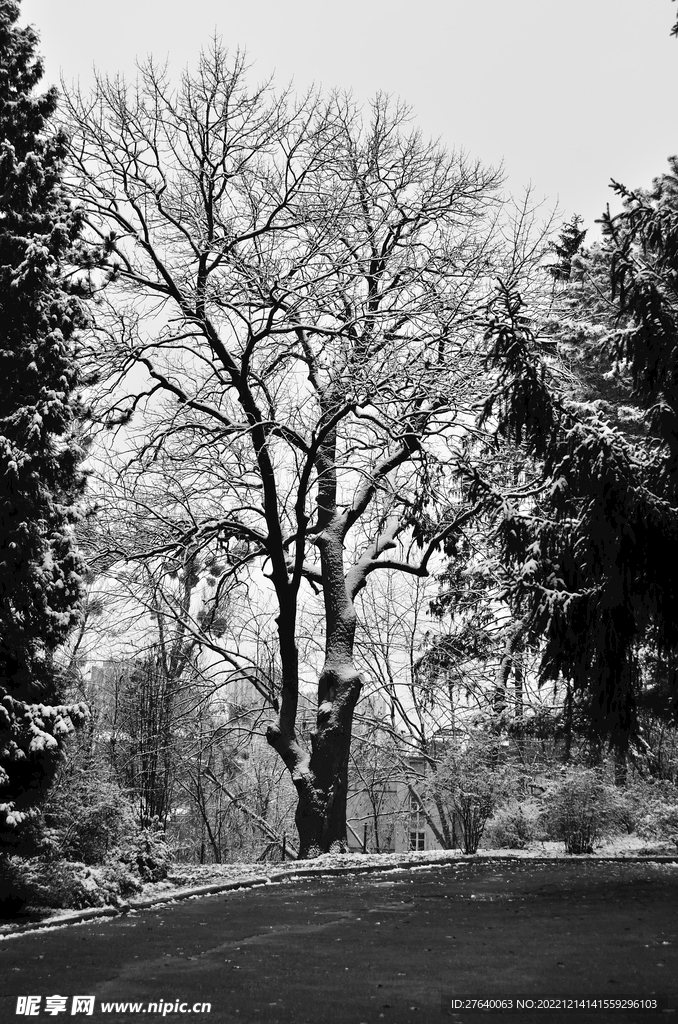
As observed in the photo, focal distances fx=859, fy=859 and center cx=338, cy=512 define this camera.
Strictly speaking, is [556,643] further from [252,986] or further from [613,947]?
[252,986]

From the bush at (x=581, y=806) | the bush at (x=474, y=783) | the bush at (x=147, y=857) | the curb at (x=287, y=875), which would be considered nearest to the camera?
the curb at (x=287, y=875)

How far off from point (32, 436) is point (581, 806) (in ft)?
34.1

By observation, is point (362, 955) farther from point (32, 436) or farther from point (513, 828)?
point (513, 828)

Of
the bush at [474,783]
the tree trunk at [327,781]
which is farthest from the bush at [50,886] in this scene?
the bush at [474,783]

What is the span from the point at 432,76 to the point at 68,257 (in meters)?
5.85

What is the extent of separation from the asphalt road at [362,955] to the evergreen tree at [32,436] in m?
2.37

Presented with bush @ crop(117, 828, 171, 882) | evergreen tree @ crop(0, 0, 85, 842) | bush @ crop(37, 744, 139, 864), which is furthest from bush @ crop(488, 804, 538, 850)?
evergreen tree @ crop(0, 0, 85, 842)

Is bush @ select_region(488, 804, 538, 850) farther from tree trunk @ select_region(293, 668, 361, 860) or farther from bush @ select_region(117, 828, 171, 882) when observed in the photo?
bush @ select_region(117, 828, 171, 882)

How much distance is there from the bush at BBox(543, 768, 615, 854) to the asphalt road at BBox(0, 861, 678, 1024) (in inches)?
151

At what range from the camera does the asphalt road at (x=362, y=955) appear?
4.86m

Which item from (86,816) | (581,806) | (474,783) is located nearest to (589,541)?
(86,816)

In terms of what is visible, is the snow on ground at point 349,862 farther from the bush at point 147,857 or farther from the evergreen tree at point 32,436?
the evergreen tree at point 32,436

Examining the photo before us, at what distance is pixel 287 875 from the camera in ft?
40.2

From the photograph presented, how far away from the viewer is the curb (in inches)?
342
